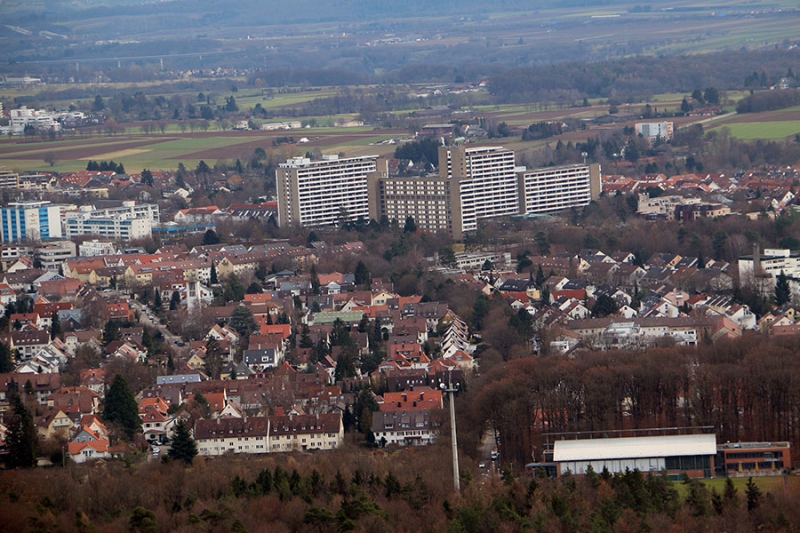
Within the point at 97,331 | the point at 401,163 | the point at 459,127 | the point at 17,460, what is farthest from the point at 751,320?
the point at 459,127

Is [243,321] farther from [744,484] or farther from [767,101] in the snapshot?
[767,101]

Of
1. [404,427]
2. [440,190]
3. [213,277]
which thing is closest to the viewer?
[404,427]

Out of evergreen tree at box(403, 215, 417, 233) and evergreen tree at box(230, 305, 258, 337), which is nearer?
evergreen tree at box(230, 305, 258, 337)

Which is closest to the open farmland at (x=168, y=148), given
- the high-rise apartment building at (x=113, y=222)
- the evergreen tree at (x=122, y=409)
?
the high-rise apartment building at (x=113, y=222)

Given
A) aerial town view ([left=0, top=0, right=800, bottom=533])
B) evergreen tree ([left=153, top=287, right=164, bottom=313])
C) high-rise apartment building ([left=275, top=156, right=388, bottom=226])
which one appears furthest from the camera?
high-rise apartment building ([left=275, top=156, right=388, bottom=226])

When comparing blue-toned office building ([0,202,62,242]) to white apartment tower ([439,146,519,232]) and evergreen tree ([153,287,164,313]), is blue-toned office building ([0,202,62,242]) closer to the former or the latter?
white apartment tower ([439,146,519,232])

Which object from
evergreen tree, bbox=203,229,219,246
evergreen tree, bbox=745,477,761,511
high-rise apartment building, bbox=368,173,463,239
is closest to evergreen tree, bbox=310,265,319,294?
evergreen tree, bbox=203,229,219,246

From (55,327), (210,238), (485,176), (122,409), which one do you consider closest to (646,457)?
(122,409)
